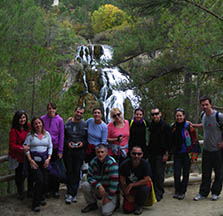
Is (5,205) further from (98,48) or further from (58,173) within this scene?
(98,48)

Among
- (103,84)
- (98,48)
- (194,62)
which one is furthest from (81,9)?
(194,62)

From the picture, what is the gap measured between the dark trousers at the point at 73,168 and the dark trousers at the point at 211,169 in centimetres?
201

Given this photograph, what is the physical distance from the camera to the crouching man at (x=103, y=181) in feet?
13.6

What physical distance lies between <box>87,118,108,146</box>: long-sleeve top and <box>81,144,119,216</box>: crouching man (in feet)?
0.92

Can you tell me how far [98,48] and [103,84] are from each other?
5124 mm

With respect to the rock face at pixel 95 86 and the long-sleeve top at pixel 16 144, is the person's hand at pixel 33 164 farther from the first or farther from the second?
the rock face at pixel 95 86

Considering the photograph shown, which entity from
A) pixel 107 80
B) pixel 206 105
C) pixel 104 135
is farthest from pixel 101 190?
pixel 107 80

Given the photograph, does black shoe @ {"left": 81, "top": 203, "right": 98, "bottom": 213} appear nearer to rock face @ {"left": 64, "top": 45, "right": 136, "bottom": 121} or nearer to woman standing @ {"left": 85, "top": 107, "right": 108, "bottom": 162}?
woman standing @ {"left": 85, "top": 107, "right": 108, "bottom": 162}

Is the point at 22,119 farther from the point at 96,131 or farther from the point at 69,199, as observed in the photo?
the point at 69,199

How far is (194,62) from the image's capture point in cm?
716

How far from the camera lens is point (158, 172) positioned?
15.5 ft

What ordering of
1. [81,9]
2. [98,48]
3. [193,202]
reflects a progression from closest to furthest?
[193,202] → [98,48] → [81,9]

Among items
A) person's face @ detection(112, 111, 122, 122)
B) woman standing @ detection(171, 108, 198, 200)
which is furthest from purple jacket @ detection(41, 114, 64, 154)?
woman standing @ detection(171, 108, 198, 200)

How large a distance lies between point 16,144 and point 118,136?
1551 mm
